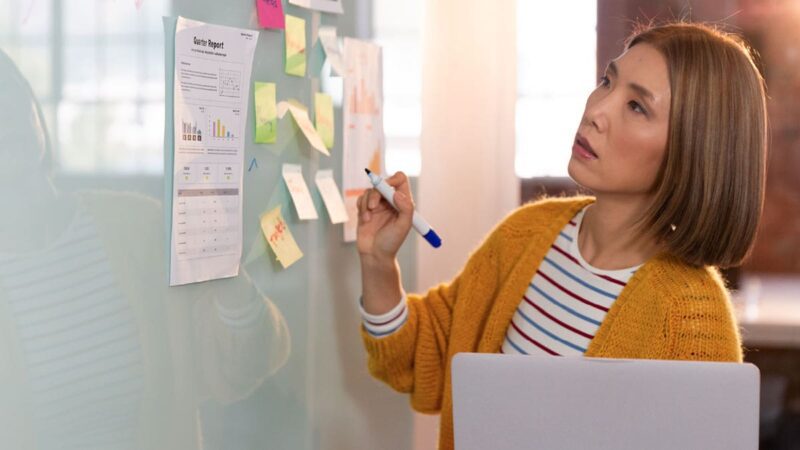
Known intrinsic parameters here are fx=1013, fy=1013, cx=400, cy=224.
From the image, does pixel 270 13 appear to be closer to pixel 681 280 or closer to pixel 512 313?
pixel 512 313

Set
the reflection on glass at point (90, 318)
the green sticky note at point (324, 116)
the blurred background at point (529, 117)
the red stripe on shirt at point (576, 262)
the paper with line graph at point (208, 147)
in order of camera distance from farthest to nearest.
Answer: the blurred background at point (529, 117) → the green sticky note at point (324, 116) → the red stripe on shirt at point (576, 262) → the paper with line graph at point (208, 147) → the reflection on glass at point (90, 318)

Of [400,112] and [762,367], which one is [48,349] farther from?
[762,367]

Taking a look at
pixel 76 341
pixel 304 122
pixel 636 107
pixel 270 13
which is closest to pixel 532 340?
pixel 636 107

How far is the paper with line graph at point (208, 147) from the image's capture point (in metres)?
1.32

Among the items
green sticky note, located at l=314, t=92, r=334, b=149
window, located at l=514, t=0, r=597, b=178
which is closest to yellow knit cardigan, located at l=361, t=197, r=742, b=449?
green sticky note, located at l=314, t=92, r=334, b=149

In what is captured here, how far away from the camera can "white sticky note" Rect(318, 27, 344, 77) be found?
174cm

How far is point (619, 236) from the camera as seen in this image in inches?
63.7

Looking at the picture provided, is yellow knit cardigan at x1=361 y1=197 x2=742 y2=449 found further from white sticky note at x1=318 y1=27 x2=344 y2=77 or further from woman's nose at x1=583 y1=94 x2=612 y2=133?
white sticky note at x1=318 y1=27 x2=344 y2=77

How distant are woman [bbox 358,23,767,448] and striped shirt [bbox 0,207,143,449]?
21.4 inches

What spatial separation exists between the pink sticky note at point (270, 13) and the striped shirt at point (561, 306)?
50 cm

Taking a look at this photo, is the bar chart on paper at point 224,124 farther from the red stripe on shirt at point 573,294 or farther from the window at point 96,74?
the red stripe on shirt at point 573,294

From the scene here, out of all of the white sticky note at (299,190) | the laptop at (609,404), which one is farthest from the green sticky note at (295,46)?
the laptop at (609,404)

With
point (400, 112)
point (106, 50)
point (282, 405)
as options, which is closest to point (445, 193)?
point (400, 112)

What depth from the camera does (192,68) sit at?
134cm
